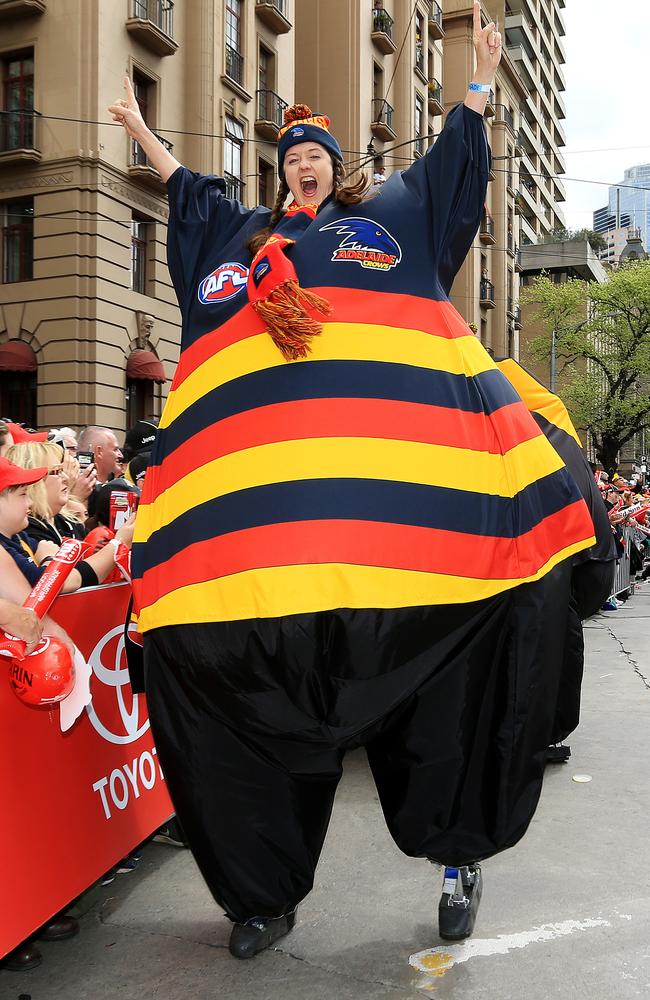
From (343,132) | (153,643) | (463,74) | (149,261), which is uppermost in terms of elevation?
(463,74)

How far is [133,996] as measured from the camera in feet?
8.47

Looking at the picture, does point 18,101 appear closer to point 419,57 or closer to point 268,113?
point 268,113

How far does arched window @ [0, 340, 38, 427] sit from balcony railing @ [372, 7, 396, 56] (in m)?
17.9

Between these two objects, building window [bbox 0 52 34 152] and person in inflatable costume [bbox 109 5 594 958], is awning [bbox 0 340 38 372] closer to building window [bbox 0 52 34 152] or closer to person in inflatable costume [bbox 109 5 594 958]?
building window [bbox 0 52 34 152]

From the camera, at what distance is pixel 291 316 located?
2367mm

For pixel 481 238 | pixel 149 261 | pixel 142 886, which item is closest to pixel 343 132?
pixel 149 261

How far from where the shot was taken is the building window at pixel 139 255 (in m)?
17.8

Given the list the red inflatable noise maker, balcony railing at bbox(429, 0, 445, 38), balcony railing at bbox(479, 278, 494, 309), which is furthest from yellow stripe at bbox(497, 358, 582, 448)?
balcony railing at bbox(479, 278, 494, 309)

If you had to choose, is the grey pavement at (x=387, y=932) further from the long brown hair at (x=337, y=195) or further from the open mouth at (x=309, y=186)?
the open mouth at (x=309, y=186)

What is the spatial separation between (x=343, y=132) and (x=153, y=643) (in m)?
27.9

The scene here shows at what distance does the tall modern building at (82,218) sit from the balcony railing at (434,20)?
1957 cm

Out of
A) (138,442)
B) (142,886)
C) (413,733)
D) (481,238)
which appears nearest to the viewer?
(413,733)

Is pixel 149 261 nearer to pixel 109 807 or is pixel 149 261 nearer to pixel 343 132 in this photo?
pixel 343 132

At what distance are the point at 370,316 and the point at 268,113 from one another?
21591 millimetres
